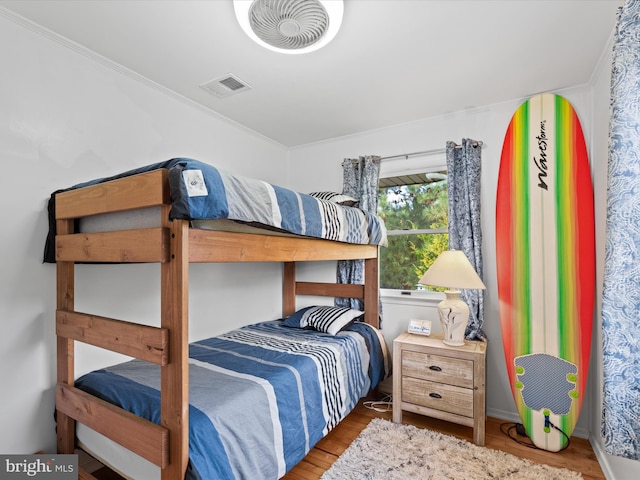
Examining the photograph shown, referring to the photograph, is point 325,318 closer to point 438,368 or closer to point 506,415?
point 438,368

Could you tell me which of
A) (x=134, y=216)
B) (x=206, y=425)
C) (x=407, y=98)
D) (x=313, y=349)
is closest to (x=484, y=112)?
(x=407, y=98)

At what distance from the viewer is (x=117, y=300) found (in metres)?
1.95

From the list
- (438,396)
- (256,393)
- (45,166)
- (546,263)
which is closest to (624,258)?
(546,263)

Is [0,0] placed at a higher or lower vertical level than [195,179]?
higher

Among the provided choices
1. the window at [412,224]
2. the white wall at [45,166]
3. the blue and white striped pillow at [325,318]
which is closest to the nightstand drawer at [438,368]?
the blue and white striped pillow at [325,318]

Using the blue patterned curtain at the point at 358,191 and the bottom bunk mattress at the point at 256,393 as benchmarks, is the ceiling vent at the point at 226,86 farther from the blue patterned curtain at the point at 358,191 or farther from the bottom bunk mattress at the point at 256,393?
the bottom bunk mattress at the point at 256,393

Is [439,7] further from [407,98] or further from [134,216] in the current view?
[134,216]

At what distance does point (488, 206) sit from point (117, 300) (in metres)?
2.74

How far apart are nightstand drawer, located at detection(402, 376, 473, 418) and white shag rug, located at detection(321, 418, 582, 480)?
0.59 ft

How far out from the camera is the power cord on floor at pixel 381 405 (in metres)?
2.55

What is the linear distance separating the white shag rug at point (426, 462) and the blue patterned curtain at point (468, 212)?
76 cm

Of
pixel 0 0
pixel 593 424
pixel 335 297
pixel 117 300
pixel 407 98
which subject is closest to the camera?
pixel 0 0

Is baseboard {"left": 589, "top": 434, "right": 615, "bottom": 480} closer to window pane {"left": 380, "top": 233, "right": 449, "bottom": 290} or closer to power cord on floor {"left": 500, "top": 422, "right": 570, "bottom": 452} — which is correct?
power cord on floor {"left": 500, "top": 422, "right": 570, "bottom": 452}

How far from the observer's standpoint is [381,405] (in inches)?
104
